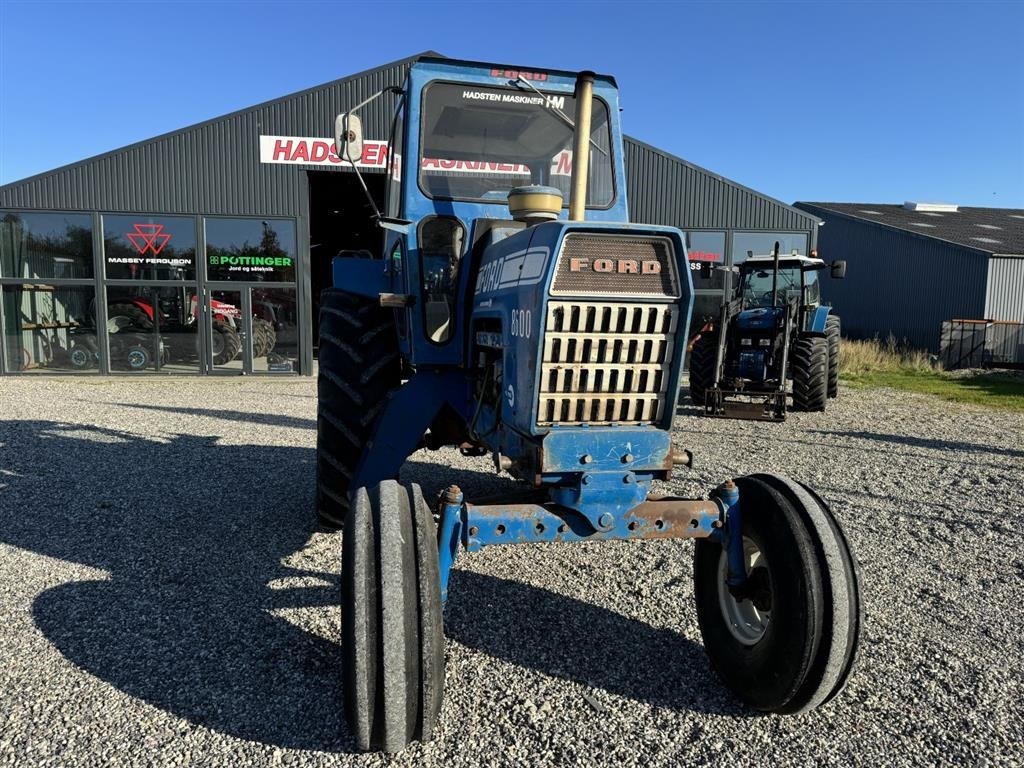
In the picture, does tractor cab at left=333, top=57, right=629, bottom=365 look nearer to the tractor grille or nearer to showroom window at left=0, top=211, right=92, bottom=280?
the tractor grille

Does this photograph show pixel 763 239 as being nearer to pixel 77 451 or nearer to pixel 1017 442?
pixel 1017 442

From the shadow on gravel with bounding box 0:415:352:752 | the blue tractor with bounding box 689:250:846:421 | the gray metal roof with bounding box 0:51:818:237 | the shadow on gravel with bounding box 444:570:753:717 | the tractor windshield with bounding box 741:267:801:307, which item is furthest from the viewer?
the gray metal roof with bounding box 0:51:818:237

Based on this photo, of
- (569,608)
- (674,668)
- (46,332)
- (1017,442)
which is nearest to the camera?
(674,668)

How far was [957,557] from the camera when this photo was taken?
432 cm

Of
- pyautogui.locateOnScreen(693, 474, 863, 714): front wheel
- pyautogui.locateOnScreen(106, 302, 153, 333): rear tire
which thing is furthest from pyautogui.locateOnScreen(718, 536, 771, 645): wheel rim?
pyautogui.locateOnScreen(106, 302, 153, 333): rear tire

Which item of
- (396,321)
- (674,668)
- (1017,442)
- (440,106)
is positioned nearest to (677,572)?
(674,668)

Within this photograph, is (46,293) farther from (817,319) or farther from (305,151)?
(817,319)

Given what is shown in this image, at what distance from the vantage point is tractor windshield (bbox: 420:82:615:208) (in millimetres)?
3873

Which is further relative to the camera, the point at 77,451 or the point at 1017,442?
the point at 1017,442

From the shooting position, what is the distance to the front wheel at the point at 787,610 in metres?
2.45

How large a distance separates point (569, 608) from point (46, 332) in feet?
47.6

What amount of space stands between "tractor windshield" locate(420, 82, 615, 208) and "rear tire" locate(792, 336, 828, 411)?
23.3ft

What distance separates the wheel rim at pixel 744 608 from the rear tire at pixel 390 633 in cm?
122

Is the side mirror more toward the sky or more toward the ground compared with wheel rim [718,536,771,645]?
more toward the sky
